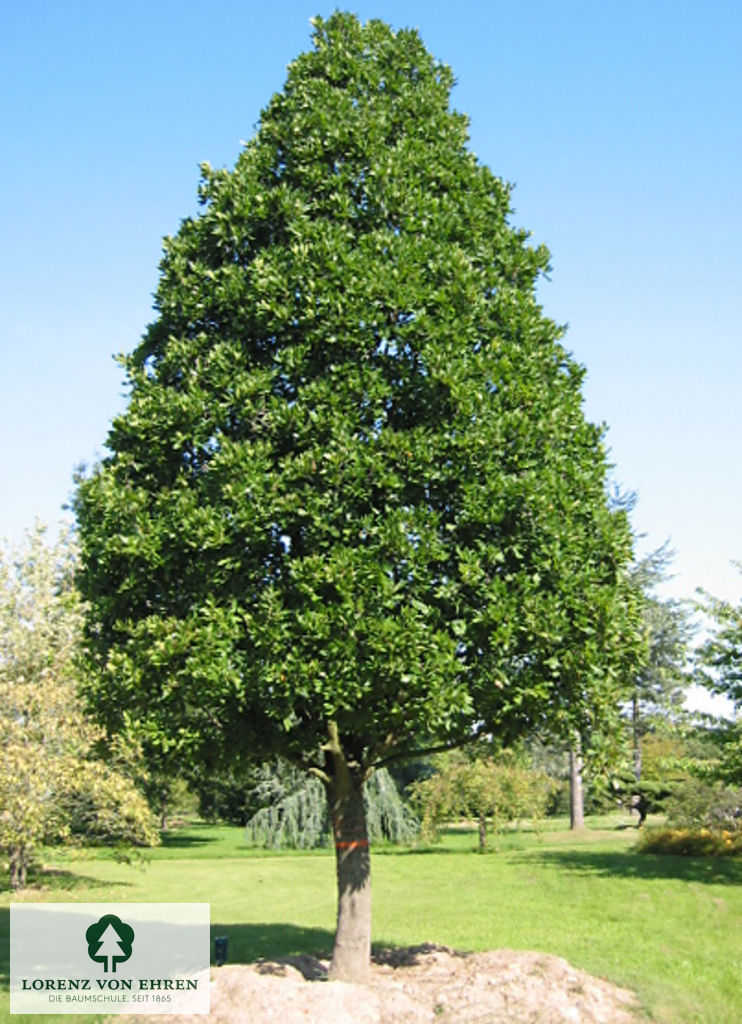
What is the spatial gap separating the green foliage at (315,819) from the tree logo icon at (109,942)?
20580mm

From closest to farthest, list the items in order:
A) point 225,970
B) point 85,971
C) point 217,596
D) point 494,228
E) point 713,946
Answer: point 217,596 < point 225,970 < point 494,228 < point 85,971 < point 713,946

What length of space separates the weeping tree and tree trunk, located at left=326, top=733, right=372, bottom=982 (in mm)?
38

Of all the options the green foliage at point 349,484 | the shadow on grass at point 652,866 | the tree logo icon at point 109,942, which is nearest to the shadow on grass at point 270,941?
the tree logo icon at point 109,942

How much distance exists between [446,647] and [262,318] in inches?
178

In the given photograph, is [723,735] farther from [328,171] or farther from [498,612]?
[328,171]

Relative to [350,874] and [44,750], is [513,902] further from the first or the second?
[44,750]

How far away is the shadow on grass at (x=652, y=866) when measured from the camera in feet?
68.8

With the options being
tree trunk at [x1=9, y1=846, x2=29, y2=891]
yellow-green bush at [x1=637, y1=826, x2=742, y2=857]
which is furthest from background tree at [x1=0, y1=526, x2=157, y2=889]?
yellow-green bush at [x1=637, y1=826, x2=742, y2=857]

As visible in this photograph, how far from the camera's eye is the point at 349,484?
32.0ft

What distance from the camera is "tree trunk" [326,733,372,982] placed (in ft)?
35.9

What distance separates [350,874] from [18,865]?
1749 cm

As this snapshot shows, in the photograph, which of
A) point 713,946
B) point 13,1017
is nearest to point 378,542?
point 13,1017

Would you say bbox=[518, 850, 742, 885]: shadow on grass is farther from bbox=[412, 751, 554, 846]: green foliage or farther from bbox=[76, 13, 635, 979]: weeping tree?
bbox=[76, 13, 635, 979]: weeping tree

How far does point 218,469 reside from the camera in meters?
10.0
